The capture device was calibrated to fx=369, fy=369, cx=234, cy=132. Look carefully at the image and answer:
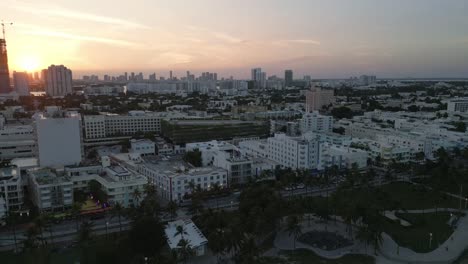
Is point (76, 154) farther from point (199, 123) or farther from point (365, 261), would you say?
point (365, 261)

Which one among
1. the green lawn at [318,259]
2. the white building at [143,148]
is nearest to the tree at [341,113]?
the white building at [143,148]

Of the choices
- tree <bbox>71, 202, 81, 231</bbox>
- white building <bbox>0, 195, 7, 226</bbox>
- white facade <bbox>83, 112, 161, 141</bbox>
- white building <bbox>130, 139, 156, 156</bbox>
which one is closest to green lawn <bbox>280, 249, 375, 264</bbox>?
tree <bbox>71, 202, 81, 231</bbox>

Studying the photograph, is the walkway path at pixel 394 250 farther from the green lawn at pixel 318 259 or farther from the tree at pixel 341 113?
the tree at pixel 341 113

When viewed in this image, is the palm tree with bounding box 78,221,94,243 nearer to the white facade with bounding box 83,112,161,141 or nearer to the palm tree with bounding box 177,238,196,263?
the palm tree with bounding box 177,238,196,263

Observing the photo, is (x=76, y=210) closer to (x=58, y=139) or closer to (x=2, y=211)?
(x=2, y=211)

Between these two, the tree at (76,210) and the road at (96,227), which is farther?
the tree at (76,210)

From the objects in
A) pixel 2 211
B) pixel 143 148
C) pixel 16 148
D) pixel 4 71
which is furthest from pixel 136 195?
pixel 4 71

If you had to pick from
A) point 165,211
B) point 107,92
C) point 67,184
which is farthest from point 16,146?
point 107,92
